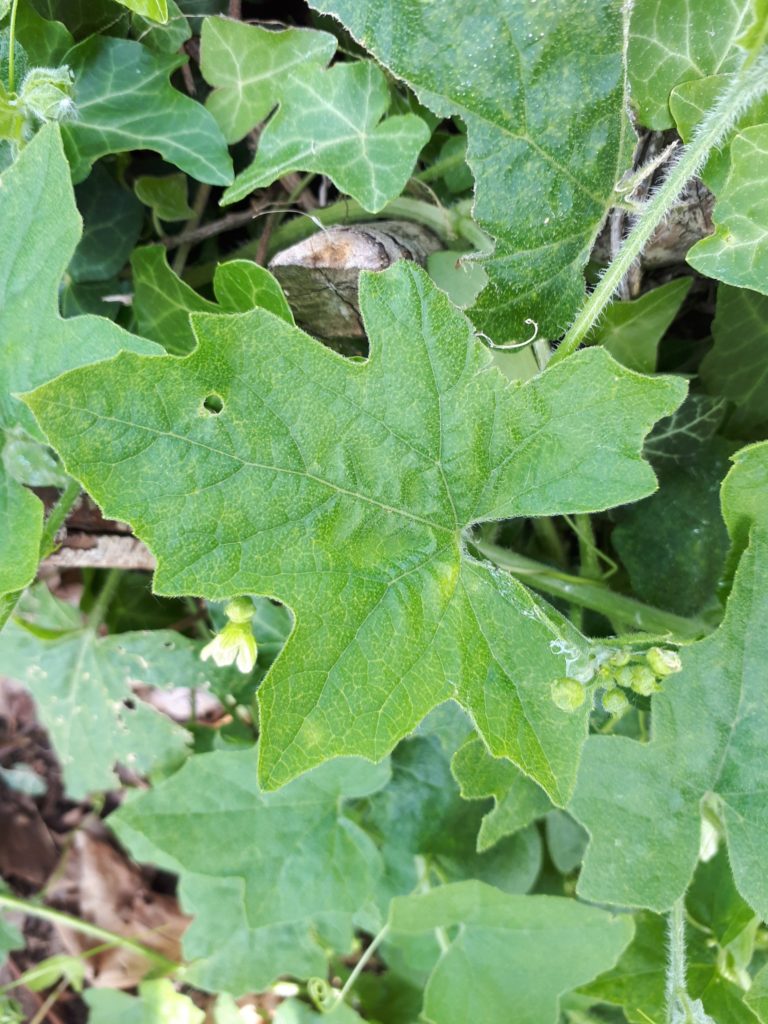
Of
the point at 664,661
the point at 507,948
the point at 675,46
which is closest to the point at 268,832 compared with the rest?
the point at 507,948

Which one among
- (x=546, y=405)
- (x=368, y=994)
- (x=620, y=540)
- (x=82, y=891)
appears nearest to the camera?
(x=546, y=405)

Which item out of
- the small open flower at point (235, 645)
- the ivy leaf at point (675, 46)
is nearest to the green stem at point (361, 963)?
the small open flower at point (235, 645)

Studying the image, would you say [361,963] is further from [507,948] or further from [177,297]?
[177,297]

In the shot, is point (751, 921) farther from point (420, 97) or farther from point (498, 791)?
point (420, 97)

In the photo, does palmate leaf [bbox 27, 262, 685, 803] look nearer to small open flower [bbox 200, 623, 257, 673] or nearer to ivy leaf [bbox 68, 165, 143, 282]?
small open flower [bbox 200, 623, 257, 673]

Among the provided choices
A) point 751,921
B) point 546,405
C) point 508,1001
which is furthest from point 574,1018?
point 546,405

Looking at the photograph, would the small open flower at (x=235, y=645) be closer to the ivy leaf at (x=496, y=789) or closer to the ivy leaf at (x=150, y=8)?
the ivy leaf at (x=496, y=789)
